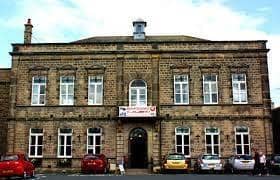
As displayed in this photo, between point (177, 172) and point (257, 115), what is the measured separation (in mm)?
8006

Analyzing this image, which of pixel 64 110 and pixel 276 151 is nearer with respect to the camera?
pixel 64 110

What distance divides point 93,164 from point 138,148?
5040 millimetres

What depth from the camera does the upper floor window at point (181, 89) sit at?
33.0 meters

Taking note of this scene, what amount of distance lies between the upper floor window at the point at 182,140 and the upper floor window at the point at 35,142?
34.5 feet

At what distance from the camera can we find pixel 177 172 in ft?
96.7

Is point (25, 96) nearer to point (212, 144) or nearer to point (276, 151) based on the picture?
point (212, 144)

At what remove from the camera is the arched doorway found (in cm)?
3266

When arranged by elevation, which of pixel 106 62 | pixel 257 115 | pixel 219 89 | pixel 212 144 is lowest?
pixel 212 144

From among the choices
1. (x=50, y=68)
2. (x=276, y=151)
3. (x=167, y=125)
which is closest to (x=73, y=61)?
(x=50, y=68)

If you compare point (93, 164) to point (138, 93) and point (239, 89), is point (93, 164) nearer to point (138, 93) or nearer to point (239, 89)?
point (138, 93)

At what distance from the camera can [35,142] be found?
32844 mm

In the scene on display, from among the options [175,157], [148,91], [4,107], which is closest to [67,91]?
[4,107]

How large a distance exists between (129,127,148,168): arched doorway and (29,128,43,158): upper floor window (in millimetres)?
6989

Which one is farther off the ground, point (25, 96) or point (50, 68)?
point (50, 68)
